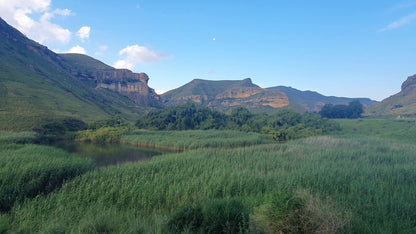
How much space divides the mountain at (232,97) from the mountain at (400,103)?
37.7 metres

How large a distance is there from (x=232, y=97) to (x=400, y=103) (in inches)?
3222

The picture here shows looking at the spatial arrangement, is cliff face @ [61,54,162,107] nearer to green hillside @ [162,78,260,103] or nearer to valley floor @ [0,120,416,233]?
green hillside @ [162,78,260,103]

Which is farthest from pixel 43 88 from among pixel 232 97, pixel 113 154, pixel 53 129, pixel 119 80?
pixel 232 97

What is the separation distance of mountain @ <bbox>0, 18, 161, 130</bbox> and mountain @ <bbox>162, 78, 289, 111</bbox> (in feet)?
108

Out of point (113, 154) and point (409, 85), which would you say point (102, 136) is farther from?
point (409, 85)

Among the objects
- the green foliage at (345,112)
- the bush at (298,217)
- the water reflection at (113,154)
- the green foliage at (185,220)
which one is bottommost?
the water reflection at (113,154)

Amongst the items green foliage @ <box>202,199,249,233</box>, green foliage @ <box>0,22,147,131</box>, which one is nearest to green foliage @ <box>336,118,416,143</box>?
green foliage @ <box>202,199,249,233</box>

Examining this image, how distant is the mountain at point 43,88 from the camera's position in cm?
3884

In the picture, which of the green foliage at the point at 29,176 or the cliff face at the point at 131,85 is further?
the cliff face at the point at 131,85

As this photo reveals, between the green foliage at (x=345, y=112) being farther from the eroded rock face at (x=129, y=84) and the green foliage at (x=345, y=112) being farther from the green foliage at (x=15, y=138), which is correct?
the eroded rock face at (x=129, y=84)

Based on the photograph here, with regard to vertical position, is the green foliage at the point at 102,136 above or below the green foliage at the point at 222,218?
below

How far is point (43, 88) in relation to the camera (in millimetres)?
55844

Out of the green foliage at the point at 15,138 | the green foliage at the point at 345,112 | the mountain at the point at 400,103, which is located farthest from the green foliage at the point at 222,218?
the green foliage at the point at 345,112

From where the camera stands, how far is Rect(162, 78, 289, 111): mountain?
111m
